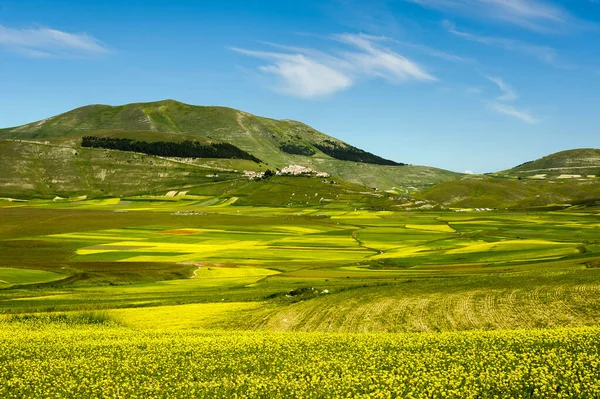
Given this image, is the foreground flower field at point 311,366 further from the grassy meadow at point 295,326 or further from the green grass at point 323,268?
the green grass at point 323,268

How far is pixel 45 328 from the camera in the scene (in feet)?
136

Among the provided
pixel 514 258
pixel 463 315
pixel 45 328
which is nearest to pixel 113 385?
pixel 45 328

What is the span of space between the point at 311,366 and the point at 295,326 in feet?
58.6

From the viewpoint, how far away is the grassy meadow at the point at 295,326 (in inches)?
883

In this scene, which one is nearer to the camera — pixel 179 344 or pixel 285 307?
pixel 179 344

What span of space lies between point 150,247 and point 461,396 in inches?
4390

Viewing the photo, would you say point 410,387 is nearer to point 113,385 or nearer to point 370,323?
point 113,385

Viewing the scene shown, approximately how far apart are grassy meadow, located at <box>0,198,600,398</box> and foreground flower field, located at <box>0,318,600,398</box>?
0.32 ft

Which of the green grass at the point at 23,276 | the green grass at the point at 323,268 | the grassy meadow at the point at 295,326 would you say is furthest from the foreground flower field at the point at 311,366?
the green grass at the point at 23,276

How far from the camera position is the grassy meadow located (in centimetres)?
2242

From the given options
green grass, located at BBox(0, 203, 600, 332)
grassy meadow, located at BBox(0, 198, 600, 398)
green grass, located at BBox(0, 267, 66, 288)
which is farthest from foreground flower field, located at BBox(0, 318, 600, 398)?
green grass, located at BBox(0, 267, 66, 288)

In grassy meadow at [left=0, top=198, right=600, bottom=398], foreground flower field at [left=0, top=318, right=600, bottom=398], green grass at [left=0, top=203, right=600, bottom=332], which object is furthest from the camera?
green grass at [left=0, top=203, right=600, bottom=332]

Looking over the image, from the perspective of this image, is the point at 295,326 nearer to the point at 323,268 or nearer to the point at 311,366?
the point at 311,366

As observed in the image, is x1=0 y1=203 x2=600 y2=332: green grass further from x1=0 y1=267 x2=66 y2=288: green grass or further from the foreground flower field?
the foreground flower field
